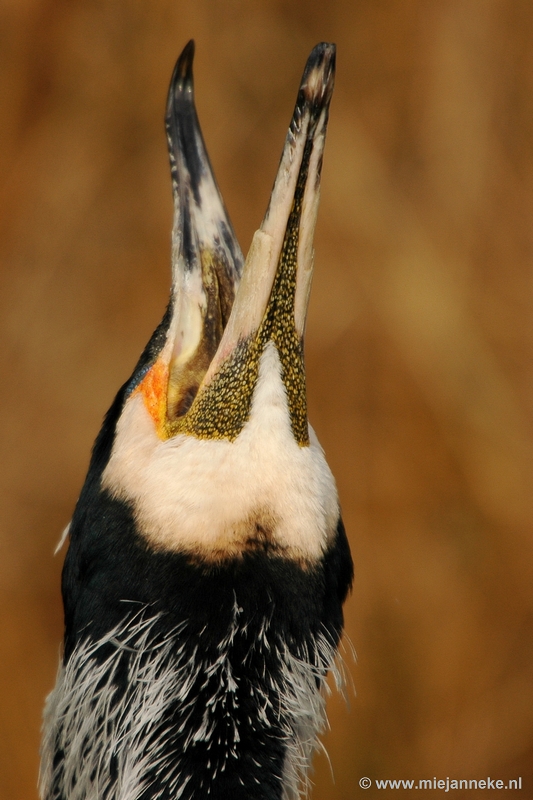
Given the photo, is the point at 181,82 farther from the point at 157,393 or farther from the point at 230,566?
the point at 230,566

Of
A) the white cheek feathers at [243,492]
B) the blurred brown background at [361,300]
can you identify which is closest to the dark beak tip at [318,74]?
the white cheek feathers at [243,492]

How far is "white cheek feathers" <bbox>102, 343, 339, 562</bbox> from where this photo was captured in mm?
750

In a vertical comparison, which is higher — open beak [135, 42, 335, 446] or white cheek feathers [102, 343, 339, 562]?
open beak [135, 42, 335, 446]

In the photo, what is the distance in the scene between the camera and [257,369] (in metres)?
0.78

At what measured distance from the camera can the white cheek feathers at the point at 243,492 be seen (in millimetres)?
750

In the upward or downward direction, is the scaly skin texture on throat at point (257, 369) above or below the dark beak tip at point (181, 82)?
below

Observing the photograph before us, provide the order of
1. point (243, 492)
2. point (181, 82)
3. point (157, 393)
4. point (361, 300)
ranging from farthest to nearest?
point (361, 300) → point (181, 82) → point (157, 393) → point (243, 492)

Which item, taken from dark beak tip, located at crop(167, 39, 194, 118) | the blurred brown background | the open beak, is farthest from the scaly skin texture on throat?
the blurred brown background

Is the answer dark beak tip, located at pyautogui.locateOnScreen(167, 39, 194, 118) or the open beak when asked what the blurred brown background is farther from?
the open beak

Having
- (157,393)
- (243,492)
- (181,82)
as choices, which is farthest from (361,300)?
(243,492)

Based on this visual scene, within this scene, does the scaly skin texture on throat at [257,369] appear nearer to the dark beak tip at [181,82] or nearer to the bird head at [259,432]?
the bird head at [259,432]

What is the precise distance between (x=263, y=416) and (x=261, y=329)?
9 centimetres

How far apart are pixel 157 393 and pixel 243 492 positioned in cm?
18

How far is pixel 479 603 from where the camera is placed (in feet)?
7.18
